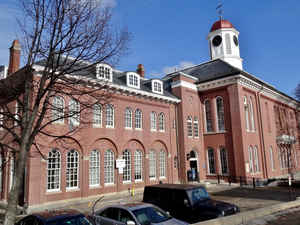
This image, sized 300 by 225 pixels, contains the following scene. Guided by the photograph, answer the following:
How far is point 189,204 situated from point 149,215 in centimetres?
302

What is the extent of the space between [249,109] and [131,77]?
47.6ft

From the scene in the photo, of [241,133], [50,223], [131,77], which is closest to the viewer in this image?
[50,223]

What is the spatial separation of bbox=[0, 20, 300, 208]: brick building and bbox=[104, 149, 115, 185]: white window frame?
0.26ft

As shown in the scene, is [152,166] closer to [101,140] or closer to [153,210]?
[101,140]

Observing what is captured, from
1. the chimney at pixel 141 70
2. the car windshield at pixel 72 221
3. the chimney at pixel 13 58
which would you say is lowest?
the car windshield at pixel 72 221

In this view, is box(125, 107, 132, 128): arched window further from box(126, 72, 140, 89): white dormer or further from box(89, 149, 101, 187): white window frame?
box(89, 149, 101, 187): white window frame

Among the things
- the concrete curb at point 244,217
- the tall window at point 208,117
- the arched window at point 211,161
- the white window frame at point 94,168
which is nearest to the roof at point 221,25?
the tall window at point 208,117

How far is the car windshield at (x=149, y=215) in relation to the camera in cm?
811

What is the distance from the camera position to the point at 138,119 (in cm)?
2370

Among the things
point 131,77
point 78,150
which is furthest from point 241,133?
point 78,150

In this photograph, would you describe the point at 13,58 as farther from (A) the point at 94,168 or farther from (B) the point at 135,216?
(B) the point at 135,216

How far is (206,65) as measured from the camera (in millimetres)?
32594

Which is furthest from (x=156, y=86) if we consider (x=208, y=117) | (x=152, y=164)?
(x=152, y=164)

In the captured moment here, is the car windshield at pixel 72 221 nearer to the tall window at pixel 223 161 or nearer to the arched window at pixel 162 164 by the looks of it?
the arched window at pixel 162 164
